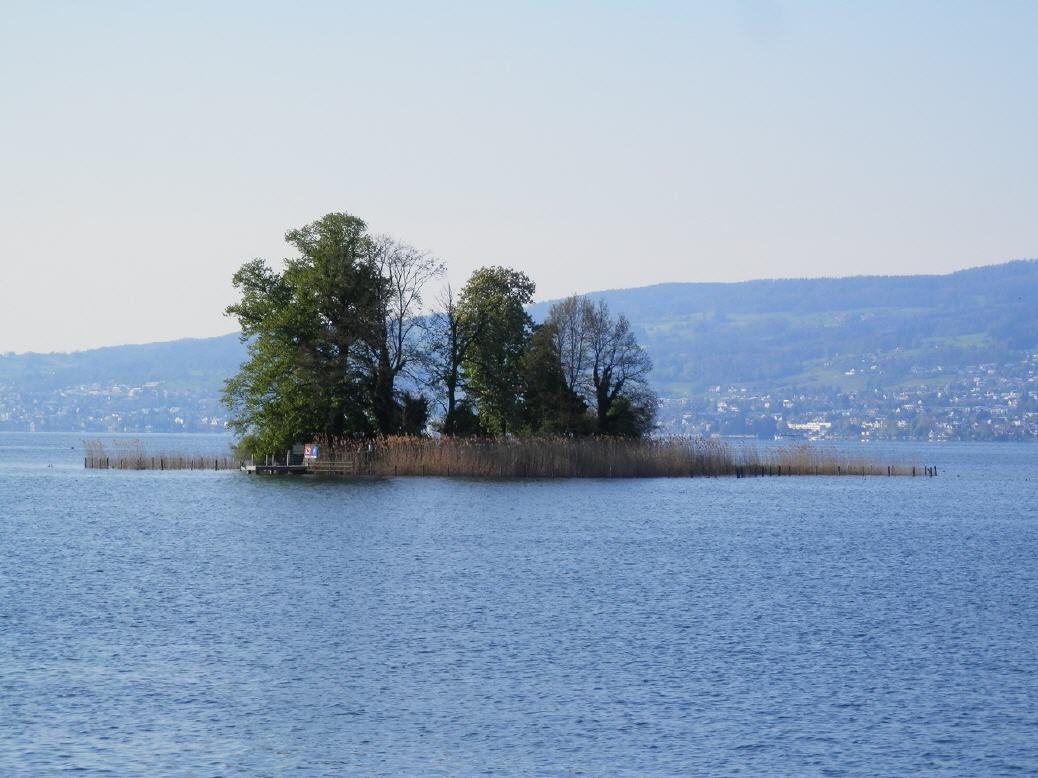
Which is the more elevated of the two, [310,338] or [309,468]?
[310,338]

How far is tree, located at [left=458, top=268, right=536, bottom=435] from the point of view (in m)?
81.9

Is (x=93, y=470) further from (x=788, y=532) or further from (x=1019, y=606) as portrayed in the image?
(x=1019, y=606)

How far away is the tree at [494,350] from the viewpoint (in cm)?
8188

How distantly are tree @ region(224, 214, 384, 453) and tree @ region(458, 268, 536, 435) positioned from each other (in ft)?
20.4

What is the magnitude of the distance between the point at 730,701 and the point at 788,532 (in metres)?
29.4

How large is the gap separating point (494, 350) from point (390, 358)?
20.2 ft

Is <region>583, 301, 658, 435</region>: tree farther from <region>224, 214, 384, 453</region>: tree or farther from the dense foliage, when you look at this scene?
<region>224, 214, 384, 453</region>: tree

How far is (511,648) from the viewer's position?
25781mm

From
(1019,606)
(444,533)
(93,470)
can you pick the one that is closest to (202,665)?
(1019,606)

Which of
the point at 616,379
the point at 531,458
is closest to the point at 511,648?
the point at 531,458

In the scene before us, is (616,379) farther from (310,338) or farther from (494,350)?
(310,338)

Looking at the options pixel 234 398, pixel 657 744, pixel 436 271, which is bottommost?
pixel 657 744

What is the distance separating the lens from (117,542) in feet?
144

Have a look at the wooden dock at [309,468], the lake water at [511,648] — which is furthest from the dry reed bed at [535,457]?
the lake water at [511,648]
